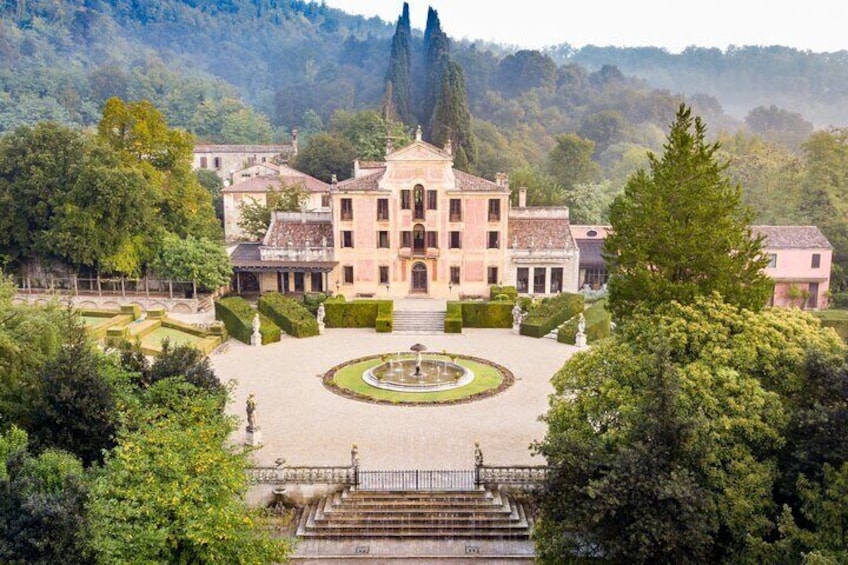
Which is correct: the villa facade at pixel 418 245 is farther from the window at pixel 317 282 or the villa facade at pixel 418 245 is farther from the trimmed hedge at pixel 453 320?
the trimmed hedge at pixel 453 320

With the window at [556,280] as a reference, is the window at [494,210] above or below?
above

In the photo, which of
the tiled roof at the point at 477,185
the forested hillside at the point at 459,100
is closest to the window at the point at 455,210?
the tiled roof at the point at 477,185

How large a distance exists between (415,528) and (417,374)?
1250 cm

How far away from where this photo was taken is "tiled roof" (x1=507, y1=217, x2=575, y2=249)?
157ft

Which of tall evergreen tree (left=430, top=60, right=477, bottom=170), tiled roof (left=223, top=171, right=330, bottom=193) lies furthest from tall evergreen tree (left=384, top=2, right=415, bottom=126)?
tiled roof (left=223, top=171, right=330, bottom=193)

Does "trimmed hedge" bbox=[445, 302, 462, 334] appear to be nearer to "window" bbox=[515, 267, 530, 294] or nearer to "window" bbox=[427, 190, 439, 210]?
"window" bbox=[515, 267, 530, 294]

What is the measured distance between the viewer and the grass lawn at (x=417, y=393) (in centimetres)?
2864

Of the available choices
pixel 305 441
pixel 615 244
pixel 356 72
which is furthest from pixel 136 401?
pixel 356 72

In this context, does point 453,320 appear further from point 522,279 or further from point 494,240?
point 522,279

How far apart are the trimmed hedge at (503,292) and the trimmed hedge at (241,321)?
1447 cm

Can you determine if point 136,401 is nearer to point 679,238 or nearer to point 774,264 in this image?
point 679,238

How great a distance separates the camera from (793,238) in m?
→ 48.5

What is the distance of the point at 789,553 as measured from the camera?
13977mm

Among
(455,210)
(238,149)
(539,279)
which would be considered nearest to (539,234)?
(539,279)
